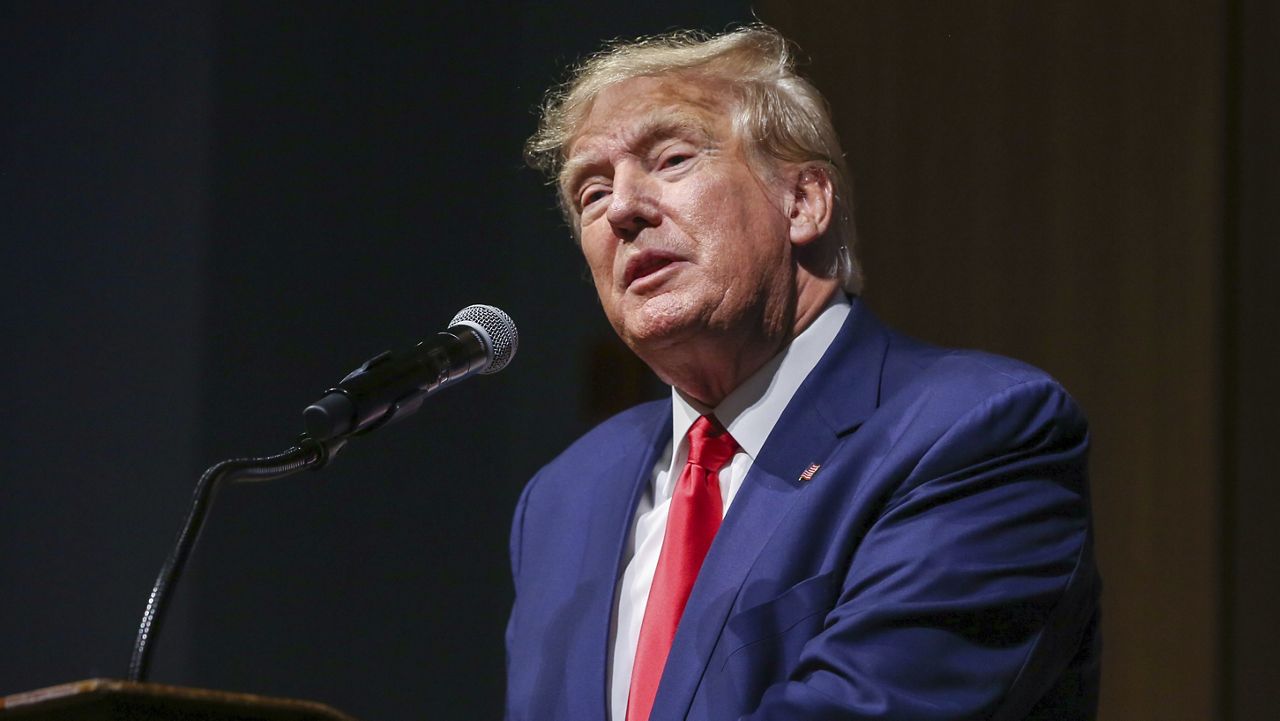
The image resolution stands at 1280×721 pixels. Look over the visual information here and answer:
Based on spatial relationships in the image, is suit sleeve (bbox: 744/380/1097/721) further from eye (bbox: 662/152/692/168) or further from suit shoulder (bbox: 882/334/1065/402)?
eye (bbox: 662/152/692/168)

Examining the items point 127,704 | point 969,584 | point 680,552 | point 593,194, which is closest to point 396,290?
point 593,194

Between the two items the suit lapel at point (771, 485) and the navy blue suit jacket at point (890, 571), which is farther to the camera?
the suit lapel at point (771, 485)

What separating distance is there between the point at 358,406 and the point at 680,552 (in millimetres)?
624

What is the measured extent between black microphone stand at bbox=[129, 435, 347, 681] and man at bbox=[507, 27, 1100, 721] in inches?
23.6

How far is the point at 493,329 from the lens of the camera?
162 centimetres

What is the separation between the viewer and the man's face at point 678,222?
1.95 m

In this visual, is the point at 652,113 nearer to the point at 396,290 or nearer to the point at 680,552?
the point at 680,552

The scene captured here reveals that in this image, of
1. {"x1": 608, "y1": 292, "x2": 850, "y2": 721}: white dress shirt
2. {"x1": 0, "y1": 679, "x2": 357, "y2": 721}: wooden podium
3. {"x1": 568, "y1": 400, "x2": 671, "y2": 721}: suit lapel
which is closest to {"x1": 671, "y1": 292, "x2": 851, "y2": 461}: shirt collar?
{"x1": 608, "y1": 292, "x2": 850, "y2": 721}: white dress shirt

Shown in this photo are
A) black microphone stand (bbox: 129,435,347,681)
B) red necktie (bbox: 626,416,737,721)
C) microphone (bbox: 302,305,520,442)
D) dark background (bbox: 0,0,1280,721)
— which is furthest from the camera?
dark background (bbox: 0,0,1280,721)

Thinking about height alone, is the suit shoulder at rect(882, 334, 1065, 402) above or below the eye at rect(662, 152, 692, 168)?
below

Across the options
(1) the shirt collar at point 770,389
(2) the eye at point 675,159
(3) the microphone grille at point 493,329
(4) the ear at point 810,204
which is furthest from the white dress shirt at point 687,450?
(3) the microphone grille at point 493,329

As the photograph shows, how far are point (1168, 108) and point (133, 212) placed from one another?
7.01 ft

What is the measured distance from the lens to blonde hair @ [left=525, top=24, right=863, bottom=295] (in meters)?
2.09

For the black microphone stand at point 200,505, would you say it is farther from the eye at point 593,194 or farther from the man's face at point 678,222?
the eye at point 593,194
